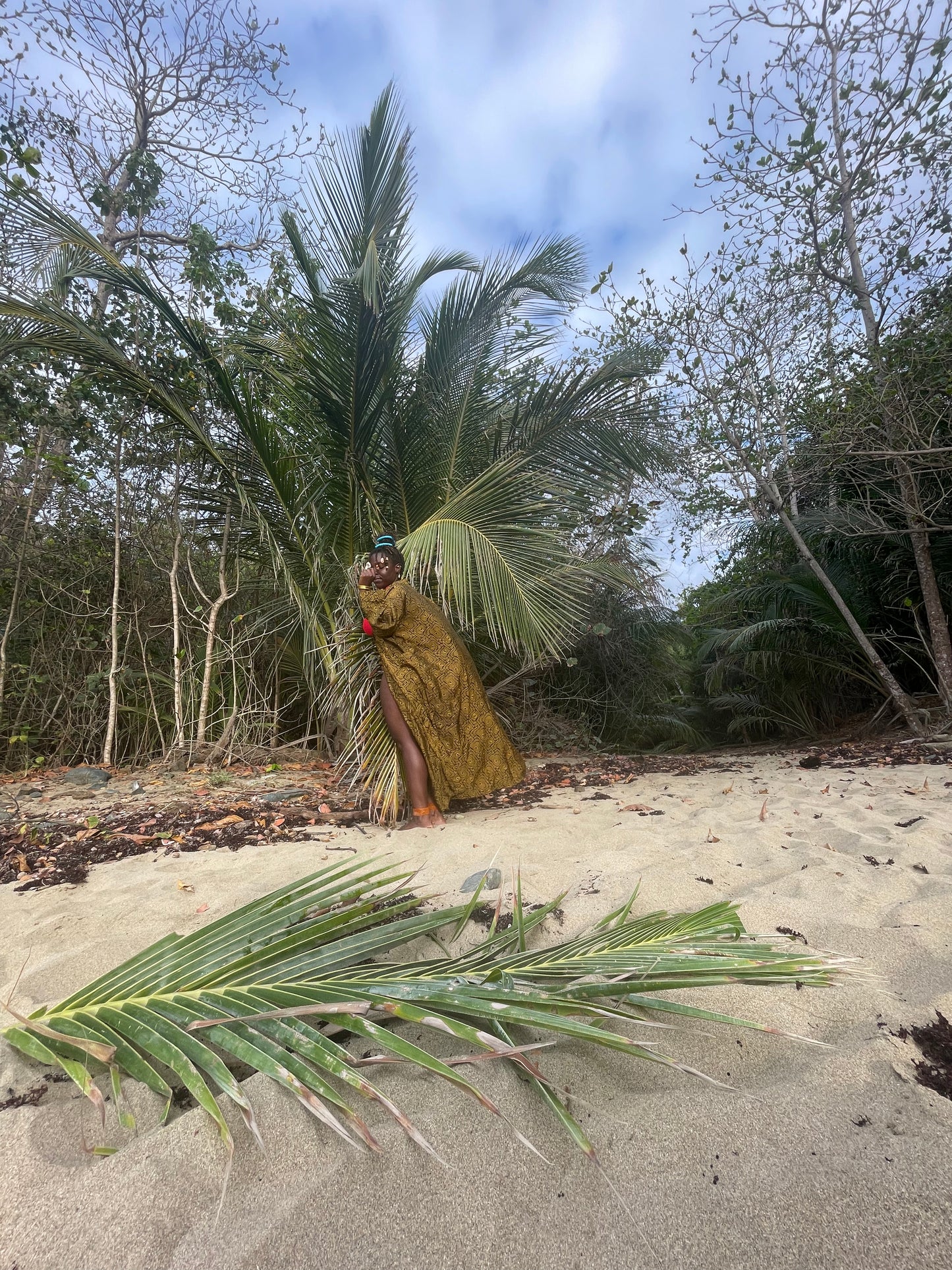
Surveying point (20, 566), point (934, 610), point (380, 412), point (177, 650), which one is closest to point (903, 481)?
point (934, 610)

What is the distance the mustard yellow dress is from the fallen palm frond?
1.98 m

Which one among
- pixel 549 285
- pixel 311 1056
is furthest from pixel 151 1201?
pixel 549 285

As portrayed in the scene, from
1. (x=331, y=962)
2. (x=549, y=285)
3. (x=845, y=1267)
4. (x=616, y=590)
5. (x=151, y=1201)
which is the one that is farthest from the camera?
(x=616, y=590)

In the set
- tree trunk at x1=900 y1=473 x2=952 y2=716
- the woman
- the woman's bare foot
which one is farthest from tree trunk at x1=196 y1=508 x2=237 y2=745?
tree trunk at x1=900 y1=473 x2=952 y2=716

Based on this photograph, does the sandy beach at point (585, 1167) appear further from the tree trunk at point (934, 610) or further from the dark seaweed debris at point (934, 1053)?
the tree trunk at point (934, 610)

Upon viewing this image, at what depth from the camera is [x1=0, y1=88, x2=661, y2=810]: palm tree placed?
12.3 ft

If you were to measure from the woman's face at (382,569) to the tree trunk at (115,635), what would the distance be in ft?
8.95

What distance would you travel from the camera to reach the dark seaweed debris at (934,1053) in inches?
39.0

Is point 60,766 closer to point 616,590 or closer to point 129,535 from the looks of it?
point 129,535

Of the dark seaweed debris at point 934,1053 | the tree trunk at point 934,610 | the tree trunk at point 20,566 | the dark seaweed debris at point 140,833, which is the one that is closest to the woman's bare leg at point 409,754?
the dark seaweed debris at point 140,833

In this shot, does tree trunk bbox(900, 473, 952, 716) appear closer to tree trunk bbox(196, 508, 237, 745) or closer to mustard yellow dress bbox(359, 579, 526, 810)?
mustard yellow dress bbox(359, 579, 526, 810)

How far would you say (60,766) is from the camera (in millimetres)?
4816

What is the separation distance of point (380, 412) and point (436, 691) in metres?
2.12

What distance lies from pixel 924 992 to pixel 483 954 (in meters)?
0.95
